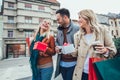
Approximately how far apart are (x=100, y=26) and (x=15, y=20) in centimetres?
2968

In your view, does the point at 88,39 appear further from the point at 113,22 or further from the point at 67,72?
the point at 113,22

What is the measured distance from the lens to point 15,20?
30.9 m

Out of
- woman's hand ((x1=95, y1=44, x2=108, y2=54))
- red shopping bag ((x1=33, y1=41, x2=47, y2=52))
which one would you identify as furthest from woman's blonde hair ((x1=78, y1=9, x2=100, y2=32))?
red shopping bag ((x1=33, y1=41, x2=47, y2=52))

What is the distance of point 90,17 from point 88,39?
12.1 inches

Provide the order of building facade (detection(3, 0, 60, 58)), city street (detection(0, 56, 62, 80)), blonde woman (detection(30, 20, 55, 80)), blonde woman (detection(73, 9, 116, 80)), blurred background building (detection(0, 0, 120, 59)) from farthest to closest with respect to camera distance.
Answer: building facade (detection(3, 0, 60, 58)), blurred background building (detection(0, 0, 120, 59)), city street (detection(0, 56, 62, 80)), blonde woman (detection(30, 20, 55, 80)), blonde woman (detection(73, 9, 116, 80))

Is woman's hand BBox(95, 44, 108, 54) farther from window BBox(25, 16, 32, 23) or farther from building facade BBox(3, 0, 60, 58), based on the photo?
window BBox(25, 16, 32, 23)

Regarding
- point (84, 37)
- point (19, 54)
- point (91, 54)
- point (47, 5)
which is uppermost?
point (47, 5)

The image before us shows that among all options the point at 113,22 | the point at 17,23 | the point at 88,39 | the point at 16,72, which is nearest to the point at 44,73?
the point at 88,39

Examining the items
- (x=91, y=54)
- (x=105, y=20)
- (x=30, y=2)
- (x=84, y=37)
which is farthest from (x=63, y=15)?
(x=105, y=20)

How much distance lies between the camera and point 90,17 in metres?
2.47

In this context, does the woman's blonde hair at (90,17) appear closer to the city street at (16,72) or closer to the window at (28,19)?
the city street at (16,72)

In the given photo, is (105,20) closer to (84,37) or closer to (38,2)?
(38,2)

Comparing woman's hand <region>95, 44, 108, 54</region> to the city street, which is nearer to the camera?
woman's hand <region>95, 44, 108, 54</region>

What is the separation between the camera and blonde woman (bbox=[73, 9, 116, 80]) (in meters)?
2.42
